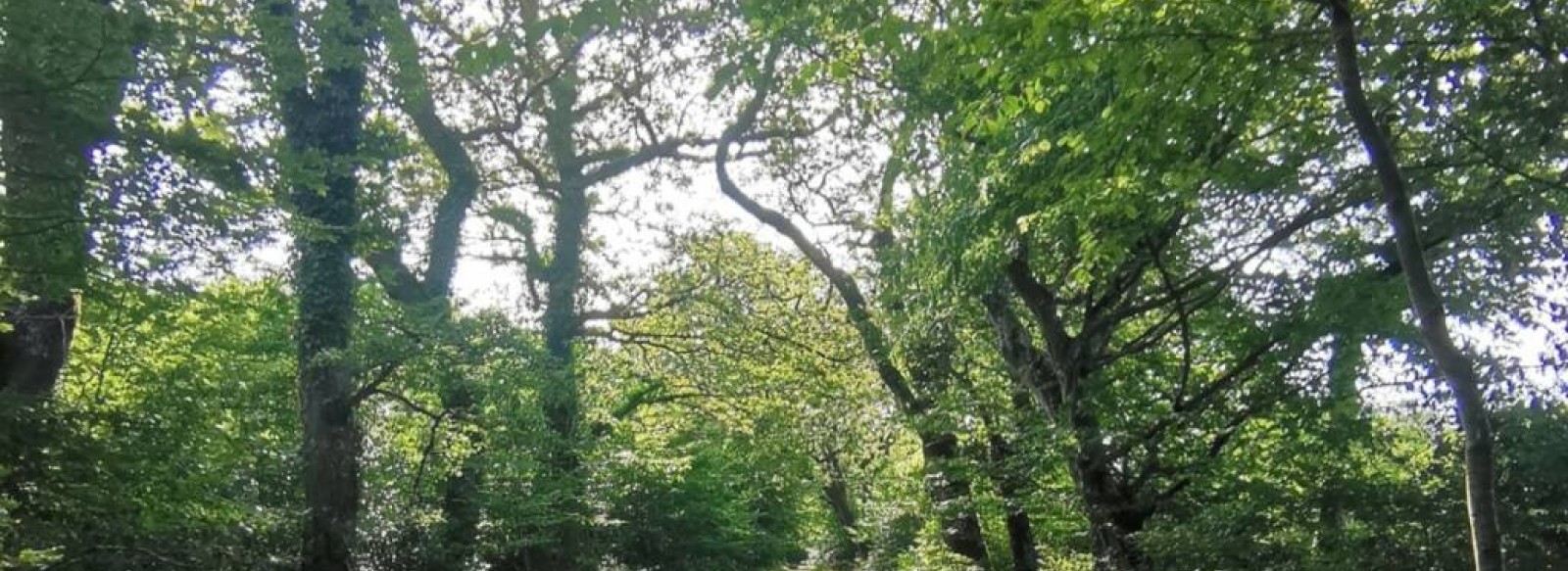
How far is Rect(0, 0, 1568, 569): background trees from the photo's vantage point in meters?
4.95

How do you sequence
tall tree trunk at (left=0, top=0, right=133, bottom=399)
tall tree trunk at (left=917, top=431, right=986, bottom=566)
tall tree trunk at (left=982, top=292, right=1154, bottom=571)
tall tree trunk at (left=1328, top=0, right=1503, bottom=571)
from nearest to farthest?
1. tall tree trunk at (left=1328, top=0, right=1503, bottom=571)
2. tall tree trunk at (left=0, top=0, right=133, bottom=399)
3. tall tree trunk at (left=982, top=292, right=1154, bottom=571)
4. tall tree trunk at (left=917, top=431, right=986, bottom=566)

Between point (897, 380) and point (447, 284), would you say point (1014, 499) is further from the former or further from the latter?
point (447, 284)

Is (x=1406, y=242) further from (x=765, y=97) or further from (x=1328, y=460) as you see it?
(x=765, y=97)

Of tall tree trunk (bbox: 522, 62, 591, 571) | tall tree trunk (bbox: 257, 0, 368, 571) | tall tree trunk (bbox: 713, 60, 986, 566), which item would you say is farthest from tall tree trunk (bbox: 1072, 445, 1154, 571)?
tall tree trunk (bbox: 257, 0, 368, 571)

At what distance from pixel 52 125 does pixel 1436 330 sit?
582 centimetres

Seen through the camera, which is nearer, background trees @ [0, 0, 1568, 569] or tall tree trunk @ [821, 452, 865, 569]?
background trees @ [0, 0, 1568, 569]

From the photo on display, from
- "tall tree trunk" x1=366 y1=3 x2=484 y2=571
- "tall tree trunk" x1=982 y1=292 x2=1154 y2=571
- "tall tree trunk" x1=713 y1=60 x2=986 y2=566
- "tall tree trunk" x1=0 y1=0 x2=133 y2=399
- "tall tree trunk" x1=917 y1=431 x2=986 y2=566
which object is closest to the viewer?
"tall tree trunk" x1=0 y1=0 x2=133 y2=399

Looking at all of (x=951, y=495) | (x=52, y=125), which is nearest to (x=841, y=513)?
(x=951, y=495)

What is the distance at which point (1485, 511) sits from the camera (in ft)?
11.6

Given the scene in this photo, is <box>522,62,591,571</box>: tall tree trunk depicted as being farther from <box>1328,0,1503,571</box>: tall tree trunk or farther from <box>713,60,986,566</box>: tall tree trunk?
<box>1328,0,1503,571</box>: tall tree trunk

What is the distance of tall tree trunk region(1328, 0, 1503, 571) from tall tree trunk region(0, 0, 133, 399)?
5.21 meters

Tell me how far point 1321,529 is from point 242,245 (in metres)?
7.03

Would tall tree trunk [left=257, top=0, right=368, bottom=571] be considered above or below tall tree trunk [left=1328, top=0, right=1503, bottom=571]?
above

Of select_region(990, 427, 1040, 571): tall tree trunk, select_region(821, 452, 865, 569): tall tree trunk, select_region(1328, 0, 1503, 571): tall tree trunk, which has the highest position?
select_region(821, 452, 865, 569): tall tree trunk
